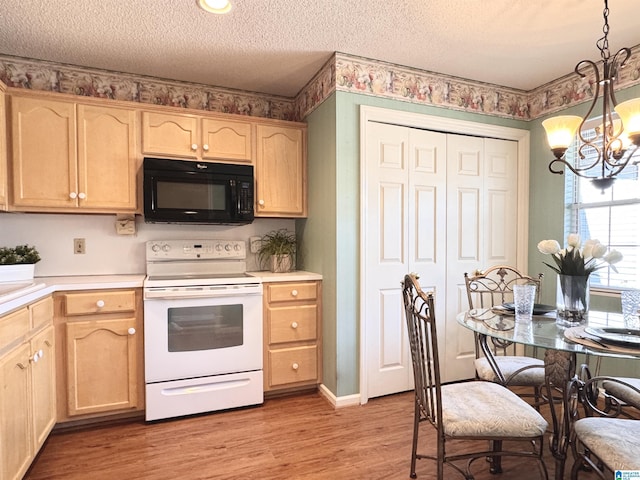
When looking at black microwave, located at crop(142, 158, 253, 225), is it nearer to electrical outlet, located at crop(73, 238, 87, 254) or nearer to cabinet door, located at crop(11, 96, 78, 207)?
cabinet door, located at crop(11, 96, 78, 207)

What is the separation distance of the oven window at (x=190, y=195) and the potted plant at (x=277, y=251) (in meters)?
0.55

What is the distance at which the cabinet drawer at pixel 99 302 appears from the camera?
7.34 ft

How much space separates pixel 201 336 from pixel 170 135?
145 centimetres

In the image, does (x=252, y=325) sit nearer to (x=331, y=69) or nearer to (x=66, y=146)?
(x=66, y=146)

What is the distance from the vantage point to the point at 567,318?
1.79m

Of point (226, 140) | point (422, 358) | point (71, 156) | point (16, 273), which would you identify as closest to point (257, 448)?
point (422, 358)

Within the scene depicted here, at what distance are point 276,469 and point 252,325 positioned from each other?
3.10 feet

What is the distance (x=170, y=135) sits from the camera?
2.66 metres

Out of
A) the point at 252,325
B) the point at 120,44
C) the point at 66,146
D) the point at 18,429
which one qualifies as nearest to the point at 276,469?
the point at 252,325

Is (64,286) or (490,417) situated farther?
(64,286)

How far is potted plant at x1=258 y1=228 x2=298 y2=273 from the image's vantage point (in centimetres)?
303

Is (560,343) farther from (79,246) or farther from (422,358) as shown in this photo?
(79,246)

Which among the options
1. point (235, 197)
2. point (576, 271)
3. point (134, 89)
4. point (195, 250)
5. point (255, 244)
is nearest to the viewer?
point (576, 271)

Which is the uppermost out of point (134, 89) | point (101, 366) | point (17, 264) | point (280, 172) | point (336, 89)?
point (134, 89)
